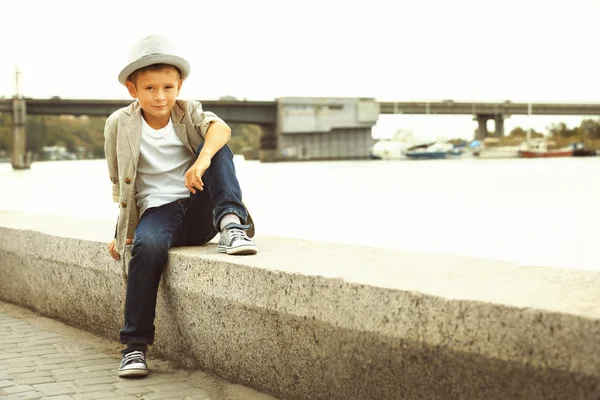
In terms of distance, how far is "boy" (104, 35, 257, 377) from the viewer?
3859 mm

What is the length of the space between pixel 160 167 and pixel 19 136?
Result: 222 feet

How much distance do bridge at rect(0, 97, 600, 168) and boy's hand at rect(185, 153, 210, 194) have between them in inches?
2559

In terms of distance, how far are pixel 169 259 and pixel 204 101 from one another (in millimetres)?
66327

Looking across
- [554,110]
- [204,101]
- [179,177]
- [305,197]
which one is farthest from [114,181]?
[554,110]

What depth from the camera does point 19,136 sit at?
67625 mm

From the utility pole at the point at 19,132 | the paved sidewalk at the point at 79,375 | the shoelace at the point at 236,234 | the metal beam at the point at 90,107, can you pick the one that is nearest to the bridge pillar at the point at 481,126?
the metal beam at the point at 90,107

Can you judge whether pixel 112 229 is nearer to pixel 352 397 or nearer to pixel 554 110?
pixel 352 397

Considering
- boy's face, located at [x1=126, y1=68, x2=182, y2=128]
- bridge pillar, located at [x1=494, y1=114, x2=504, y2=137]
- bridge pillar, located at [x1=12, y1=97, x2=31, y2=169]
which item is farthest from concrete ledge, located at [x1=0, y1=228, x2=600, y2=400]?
bridge pillar, located at [x1=494, y1=114, x2=504, y2=137]

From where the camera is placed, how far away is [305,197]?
73.9ft

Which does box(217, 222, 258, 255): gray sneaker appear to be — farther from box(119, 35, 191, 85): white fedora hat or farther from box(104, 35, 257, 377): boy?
box(119, 35, 191, 85): white fedora hat

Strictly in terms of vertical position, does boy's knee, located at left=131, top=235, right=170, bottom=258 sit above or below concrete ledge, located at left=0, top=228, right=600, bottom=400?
above

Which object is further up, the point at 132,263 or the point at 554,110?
the point at 554,110

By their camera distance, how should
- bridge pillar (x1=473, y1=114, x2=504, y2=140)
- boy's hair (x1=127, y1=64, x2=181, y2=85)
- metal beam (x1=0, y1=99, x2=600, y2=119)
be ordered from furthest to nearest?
bridge pillar (x1=473, y1=114, x2=504, y2=140) → metal beam (x1=0, y1=99, x2=600, y2=119) → boy's hair (x1=127, y1=64, x2=181, y2=85)

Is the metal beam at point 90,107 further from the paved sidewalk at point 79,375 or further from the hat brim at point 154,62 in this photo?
the hat brim at point 154,62
